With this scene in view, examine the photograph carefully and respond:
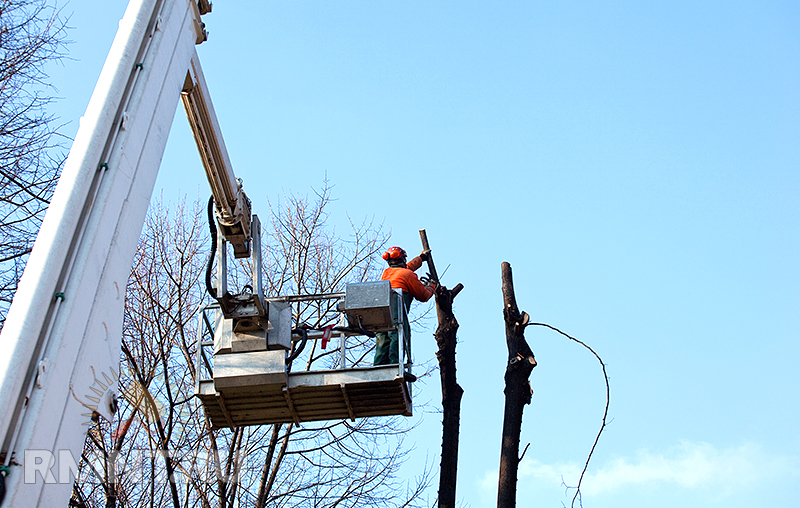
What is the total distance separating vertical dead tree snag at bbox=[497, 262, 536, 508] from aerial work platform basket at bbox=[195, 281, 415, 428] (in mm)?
1317

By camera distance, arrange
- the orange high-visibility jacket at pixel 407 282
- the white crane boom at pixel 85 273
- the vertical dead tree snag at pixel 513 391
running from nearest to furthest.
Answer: the white crane boom at pixel 85 273
the vertical dead tree snag at pixel 513 391
the orange high-visibility jacket at pixel 407 282

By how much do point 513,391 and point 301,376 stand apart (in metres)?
2.51

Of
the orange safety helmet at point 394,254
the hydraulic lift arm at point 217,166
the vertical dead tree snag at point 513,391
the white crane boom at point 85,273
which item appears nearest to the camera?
the white crane boom at point 85,273

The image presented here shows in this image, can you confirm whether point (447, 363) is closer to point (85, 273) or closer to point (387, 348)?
point (387, 348)

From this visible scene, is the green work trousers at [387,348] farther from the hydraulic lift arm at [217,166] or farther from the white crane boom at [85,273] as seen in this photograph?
the white crane boom at [85,273]

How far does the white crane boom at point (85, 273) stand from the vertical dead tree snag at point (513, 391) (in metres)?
5.28

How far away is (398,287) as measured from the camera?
971 centimetres

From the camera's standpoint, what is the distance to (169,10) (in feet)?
20.5

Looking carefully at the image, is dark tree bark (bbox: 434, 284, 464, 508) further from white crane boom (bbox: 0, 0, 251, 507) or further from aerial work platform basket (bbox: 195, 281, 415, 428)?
white crane boom (bbox: 0, 0, 251, 507)

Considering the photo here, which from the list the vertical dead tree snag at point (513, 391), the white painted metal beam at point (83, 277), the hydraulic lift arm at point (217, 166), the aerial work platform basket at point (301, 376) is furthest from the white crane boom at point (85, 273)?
the vertical dead tree snag at point (513, 391)

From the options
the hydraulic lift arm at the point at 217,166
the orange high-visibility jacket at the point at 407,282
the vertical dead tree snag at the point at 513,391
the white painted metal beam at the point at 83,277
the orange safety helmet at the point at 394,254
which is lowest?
the white painted metal beam at the point at 83,277

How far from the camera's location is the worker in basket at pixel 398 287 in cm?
920

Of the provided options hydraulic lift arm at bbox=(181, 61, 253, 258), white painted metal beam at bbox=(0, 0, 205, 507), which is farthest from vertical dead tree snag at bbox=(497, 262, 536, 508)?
white painted metal beam at bbox=(0, 0, 205, 507)

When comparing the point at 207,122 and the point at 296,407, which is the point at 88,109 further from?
→ the point at 296,407
